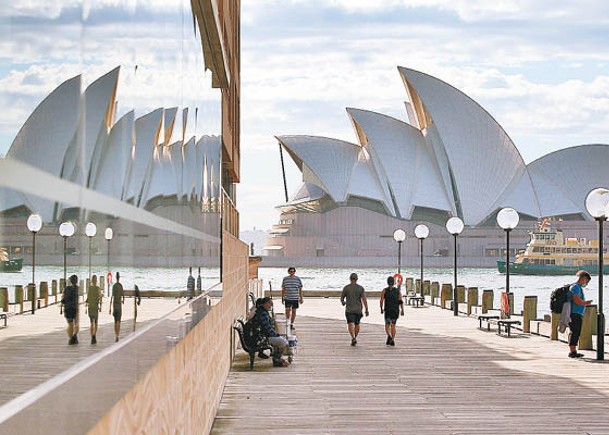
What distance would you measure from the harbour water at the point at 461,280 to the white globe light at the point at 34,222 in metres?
48.8

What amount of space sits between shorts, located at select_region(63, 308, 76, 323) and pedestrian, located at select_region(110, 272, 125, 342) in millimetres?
544

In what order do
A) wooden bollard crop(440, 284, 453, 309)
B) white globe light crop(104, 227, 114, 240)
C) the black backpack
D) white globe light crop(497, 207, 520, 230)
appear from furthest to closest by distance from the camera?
wooden bollard crop(440, 284, 453, 309) → white globe light crop(497, 207, 520, 230) → the black backpack → white globe light crop(104, 227, 114, 240)

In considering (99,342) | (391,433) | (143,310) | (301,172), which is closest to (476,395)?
(391,433)

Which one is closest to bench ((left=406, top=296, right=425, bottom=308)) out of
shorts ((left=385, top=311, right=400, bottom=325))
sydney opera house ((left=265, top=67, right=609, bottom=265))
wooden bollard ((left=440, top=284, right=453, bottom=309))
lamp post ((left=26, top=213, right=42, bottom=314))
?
wooden bollard ((left=440, top=284, right=453, bottom=309))

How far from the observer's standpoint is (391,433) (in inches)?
364

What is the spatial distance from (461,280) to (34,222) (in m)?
78.6

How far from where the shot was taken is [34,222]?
167 cm

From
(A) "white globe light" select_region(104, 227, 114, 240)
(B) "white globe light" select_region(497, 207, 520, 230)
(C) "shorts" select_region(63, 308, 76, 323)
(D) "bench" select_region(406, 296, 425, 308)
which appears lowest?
(D) "bench" select_region(406, 296, 425, 308)

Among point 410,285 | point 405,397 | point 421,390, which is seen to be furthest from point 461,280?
point 405,397

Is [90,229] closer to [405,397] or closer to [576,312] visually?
[405,397]

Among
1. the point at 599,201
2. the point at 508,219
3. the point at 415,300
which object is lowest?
the point at 415,300

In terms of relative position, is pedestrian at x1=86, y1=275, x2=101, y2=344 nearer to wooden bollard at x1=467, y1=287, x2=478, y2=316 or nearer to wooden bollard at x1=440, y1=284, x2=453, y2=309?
wooden bollard at x1=467, y1=287, x2=478, y2=316

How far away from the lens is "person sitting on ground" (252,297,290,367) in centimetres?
1458

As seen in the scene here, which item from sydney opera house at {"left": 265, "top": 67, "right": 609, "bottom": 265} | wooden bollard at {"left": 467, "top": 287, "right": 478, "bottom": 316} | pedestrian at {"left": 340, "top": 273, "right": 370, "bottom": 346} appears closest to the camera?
pedestrian at {"left": 340, "top": 273, "right": 370, "bottom": 346}
